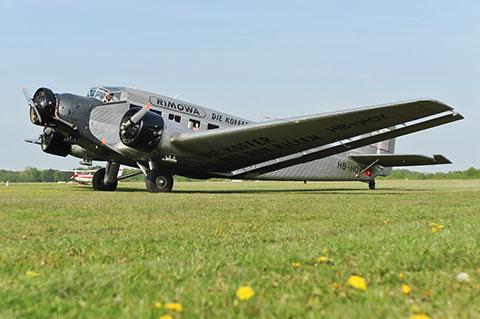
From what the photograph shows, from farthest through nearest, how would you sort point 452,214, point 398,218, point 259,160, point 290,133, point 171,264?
point 259,160
point 290,133
point 452,214
point 398,218
point 171,264

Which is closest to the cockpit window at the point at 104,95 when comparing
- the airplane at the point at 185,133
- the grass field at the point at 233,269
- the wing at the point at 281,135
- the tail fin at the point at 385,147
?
the airplane at the point at 185,133

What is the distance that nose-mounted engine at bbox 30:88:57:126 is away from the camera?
665 inches

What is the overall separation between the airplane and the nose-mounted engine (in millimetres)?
36

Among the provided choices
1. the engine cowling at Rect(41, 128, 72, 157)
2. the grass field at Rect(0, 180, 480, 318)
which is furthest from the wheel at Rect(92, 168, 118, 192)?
the grass field at Rect(0, 180, 480, 318)

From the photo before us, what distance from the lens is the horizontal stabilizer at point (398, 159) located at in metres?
20.8

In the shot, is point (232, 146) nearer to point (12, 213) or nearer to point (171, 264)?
point (12, 213)

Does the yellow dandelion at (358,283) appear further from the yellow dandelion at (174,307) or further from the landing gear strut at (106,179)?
the landing gear strut at (106,179)

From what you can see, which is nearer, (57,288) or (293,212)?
(57,288)

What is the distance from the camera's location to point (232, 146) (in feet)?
57.6

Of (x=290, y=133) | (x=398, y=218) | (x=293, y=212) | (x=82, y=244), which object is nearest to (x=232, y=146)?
(x=290, y=133)

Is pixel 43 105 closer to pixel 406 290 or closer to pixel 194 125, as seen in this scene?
pixel 194 125

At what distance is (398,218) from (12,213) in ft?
20.4

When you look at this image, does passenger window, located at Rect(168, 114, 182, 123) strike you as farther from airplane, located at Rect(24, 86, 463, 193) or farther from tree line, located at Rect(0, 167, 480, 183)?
tree line, located at Rect(0, 167, 480, 183)

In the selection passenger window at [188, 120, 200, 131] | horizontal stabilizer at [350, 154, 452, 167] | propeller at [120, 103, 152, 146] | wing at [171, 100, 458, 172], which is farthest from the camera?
horizontal stabilizer at [350, 154, 452, 167]
